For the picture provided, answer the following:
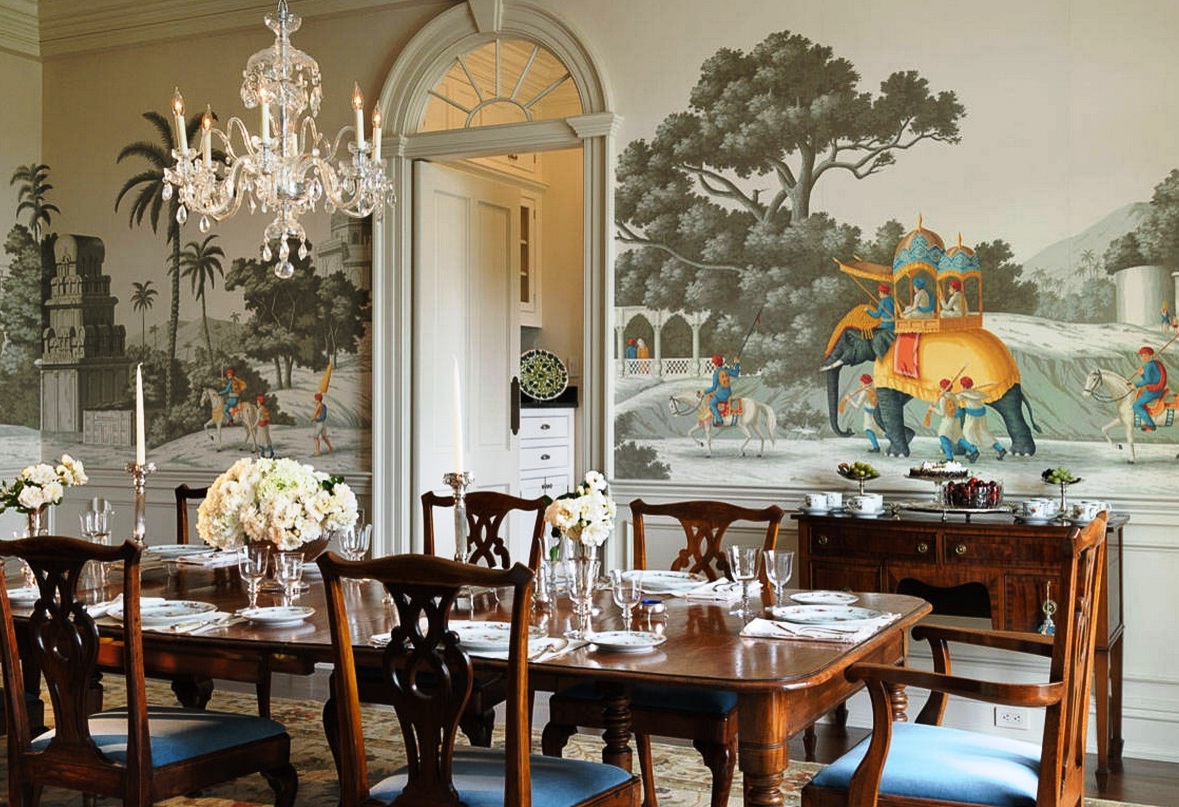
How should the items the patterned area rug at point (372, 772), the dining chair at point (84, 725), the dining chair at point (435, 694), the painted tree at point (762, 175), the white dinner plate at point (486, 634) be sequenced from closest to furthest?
the dining chair at point (435, 694) → the white dinner plate at point (486, 634) → the dining chair at point (84, 725) → the patterned area rug at point (372, 772) → the painted tree at point (762, 175)

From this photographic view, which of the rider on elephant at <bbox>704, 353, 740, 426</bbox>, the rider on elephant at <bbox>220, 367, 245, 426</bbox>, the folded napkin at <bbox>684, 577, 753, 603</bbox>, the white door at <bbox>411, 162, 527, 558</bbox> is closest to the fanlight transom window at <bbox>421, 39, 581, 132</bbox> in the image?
the white door at <bbox>411, 162, 527, 558</bbox>

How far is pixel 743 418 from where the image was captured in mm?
5371

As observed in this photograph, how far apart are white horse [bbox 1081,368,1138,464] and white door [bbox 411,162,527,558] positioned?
2590 mm

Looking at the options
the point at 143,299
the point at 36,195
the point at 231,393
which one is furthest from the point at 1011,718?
the point at 36,195

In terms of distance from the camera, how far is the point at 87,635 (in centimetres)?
298

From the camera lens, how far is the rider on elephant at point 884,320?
5.10 m

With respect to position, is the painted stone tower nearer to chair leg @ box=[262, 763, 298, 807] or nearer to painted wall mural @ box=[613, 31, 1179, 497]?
painted wall mural @ box=[613, 31, 1179, 497]

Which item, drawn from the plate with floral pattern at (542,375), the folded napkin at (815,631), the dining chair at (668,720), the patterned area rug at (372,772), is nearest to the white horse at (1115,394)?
the patterned area rug at (372,772)

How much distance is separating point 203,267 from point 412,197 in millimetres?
1227

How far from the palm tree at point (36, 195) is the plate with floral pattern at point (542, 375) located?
2.75 m

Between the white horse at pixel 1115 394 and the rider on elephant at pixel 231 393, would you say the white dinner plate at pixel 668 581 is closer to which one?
the white horse at pixel 1115 394

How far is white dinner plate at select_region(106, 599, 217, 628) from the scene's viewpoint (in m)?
3.23

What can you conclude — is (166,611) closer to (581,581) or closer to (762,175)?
(581,581)

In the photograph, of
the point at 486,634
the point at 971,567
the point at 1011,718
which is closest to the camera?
the point at 486,634
